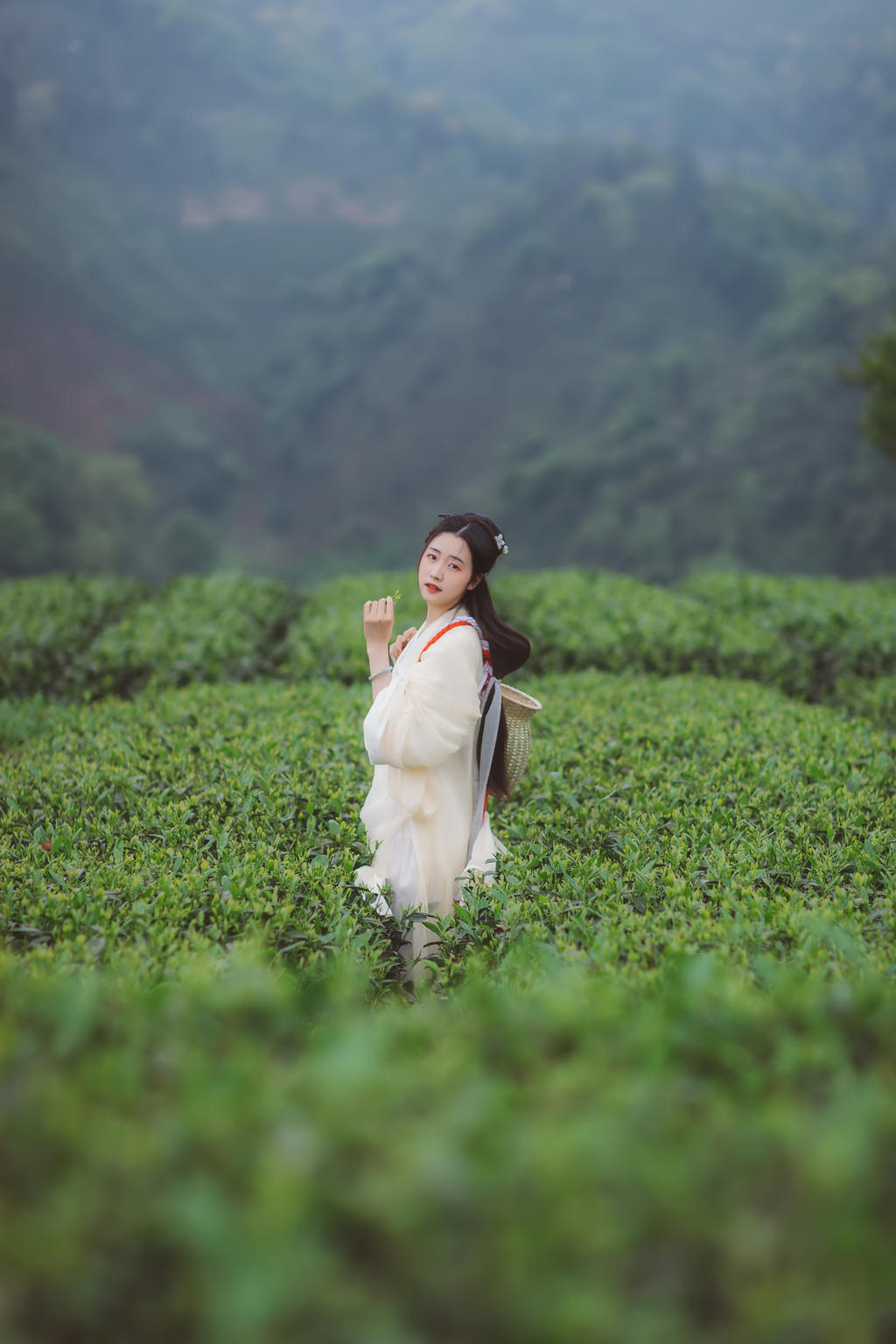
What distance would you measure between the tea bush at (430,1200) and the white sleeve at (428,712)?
128 centimetres

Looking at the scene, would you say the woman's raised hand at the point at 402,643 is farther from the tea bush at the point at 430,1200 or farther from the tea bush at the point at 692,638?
the tea bush at the point at 692,638

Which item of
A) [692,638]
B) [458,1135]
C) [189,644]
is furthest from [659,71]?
[458,1135]

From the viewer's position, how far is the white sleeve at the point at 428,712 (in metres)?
2.32

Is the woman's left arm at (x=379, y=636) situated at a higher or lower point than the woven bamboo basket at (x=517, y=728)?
higher

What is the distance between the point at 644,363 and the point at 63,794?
24288 mm

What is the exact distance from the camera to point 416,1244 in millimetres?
800

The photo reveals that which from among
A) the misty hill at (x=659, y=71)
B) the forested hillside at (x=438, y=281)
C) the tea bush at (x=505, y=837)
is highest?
the misty hill at (x=659, y=71)

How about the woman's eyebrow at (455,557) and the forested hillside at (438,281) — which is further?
the forested hillside at (438,281)

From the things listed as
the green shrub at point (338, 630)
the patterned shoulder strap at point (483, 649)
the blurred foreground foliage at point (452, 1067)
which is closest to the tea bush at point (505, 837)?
the blurred foreground foliage at point (452, 1067)

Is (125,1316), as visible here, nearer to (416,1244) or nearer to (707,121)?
(416,1244)

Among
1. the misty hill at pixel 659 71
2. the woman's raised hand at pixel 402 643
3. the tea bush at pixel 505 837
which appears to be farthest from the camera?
the misty hill at pixel 659 71

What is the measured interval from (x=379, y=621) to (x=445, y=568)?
0.88 ft

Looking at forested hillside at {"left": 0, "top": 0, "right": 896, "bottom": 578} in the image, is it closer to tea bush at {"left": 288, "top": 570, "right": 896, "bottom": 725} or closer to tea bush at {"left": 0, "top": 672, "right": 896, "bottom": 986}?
tea bush at {"left": 288, "top": 570, "right": 896, "bottom": 725}

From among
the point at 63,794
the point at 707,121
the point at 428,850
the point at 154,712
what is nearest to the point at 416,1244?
the point at 428,850
